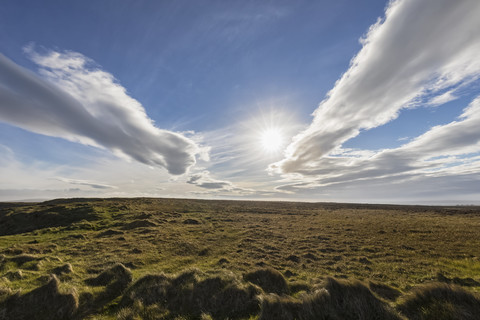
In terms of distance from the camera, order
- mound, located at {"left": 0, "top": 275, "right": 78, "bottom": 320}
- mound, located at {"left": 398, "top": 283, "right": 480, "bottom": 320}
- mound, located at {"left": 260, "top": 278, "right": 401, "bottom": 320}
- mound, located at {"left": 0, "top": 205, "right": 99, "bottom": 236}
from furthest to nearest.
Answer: mound, located at {"left": 0, "top": 205, "right": 99, "bottom": 236} → mound, located at {"left": 0, "top": 275, "right": 78, "bottom": 320} → mound, located at {"left": 260, "top": 278, "right": 401, "bottom": 320} → mound, located at {"left": 398, "top": 283, "right": 480, "bottom": 320}

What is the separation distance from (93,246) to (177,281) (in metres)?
19.4

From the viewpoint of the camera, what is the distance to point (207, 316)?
26.5 ft

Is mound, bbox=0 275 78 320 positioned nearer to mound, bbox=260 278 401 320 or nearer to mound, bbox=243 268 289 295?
mound, bbox=243 268 289 295

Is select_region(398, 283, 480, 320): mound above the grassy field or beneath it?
above

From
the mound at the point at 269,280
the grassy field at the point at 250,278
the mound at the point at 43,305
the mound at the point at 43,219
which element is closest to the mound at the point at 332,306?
the grassy field at the point at 250,278

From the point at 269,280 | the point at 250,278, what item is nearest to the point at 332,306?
the point at 269,280

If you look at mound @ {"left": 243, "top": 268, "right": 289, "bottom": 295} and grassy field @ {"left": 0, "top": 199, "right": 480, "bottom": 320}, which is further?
mound @ {"left": 243, "top": 268, "right": 289, "bottom": 295}

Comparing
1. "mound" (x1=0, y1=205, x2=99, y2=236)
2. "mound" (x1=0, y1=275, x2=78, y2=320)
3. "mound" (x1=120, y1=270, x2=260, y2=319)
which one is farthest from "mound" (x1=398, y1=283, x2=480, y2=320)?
"mound" (x1=0, y1=205, x2=99, y2=236)

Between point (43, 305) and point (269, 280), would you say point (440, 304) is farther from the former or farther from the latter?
point (43, 305)

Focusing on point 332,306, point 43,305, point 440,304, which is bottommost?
point 43,305

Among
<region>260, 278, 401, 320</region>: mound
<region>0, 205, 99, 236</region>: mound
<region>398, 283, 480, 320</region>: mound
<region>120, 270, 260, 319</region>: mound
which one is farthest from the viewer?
<region>0, 205, 99, 236</region>: mound

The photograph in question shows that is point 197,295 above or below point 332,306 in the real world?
below

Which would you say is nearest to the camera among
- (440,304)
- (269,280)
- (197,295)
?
(440,304)

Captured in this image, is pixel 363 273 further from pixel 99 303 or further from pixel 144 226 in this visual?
pixel 144 226
